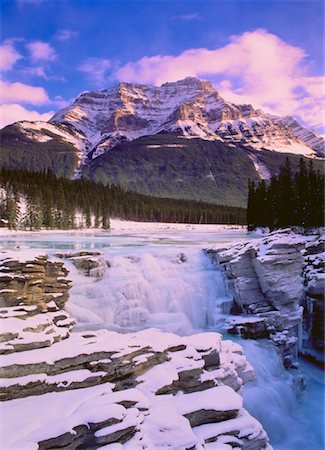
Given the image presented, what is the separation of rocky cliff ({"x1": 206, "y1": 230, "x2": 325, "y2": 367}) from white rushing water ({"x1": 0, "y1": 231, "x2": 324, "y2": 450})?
97 centimetres

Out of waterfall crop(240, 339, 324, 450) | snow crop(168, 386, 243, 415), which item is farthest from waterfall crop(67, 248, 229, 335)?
snow crop(168, 386, 243, 415)

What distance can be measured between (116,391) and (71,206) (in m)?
68.2

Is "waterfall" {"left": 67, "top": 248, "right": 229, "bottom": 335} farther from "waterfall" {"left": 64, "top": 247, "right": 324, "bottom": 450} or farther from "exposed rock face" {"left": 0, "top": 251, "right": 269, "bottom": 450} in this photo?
"exposed rock face" {"left": 0, "top": 251, "right": 269, "bottom": 450}

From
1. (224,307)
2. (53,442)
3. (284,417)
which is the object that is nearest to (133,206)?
(224,307)

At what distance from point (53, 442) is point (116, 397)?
1.53 meters

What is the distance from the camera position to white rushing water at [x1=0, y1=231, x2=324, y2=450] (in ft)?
44.8

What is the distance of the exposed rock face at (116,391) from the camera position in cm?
688

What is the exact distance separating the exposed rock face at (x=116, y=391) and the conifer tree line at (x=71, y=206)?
167 ft

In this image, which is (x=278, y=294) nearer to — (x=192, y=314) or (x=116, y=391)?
(x=192, y=314)

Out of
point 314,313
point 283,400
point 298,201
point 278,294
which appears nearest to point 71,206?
point 298,201

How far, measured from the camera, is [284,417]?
1392 centimetres

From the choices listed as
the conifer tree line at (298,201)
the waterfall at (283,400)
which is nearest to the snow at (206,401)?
the waterfall at (283,400)

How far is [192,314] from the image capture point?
63.0 feet

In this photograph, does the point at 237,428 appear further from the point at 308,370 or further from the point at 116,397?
the point at 308,370
